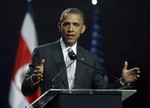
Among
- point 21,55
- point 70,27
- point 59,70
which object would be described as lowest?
point 21,55

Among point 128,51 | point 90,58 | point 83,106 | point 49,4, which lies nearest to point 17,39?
point 49,4

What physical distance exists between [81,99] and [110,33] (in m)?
2.56

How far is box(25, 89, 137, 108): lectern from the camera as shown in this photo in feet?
7.30

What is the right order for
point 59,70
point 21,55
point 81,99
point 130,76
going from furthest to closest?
point 21,55, point 59,70, point 130,76, point 81,99

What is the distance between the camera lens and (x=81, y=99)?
89.9 inches

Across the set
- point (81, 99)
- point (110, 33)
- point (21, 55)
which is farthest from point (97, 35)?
point (81, 99)

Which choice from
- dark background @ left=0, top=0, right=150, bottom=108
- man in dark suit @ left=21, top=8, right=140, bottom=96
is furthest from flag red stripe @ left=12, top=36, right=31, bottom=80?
man in dark suit @ left=21, top=8, right=140, bottom=96

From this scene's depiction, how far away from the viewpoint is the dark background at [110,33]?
15.5ft

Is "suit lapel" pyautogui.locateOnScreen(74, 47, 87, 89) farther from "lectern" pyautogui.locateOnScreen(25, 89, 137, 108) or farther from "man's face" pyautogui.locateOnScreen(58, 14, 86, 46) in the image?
"lectern" pyautogui.locateOnScreen(25, 89, 137, 108)

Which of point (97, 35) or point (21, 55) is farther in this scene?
point (21, 55)

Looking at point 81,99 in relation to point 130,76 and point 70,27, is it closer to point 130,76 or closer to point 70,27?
point 130,76

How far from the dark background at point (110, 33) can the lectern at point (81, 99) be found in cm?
242

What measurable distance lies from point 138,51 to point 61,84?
6.78 feet

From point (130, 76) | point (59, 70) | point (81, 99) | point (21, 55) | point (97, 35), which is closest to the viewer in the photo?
point (81, 99)
